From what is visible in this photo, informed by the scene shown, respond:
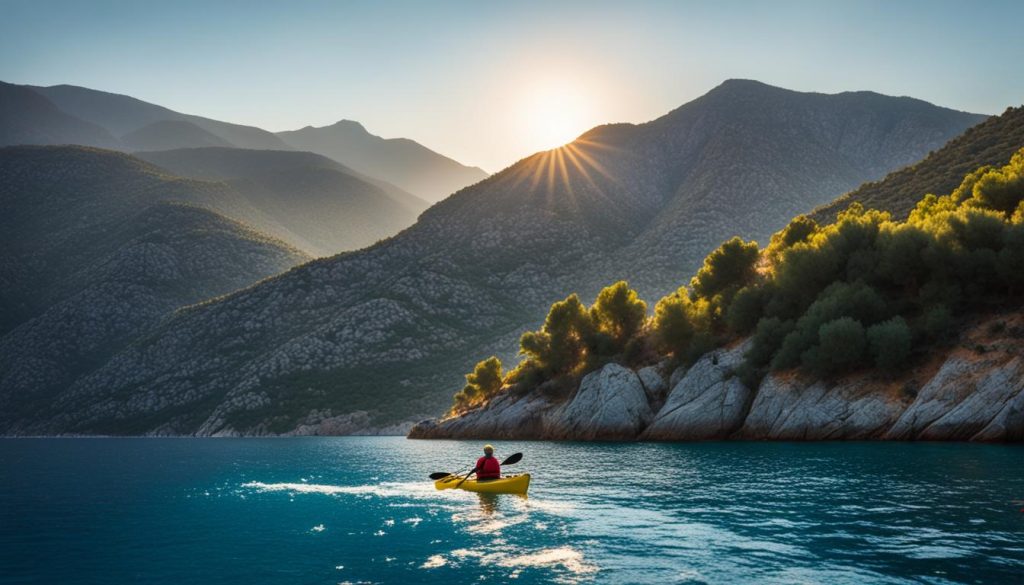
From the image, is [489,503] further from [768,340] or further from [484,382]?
[484,382]

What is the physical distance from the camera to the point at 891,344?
194 feet

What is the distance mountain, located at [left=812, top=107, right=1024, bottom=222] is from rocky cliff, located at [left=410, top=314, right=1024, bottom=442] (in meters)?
42.9

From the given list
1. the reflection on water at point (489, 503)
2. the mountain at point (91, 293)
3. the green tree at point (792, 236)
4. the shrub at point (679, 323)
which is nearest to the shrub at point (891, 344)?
the shrub at point (679, 323)

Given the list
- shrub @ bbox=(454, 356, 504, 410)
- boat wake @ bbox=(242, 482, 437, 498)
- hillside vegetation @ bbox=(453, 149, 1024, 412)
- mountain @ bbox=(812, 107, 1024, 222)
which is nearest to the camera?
boat wake @ bbox=(242, 482, 437, 498)

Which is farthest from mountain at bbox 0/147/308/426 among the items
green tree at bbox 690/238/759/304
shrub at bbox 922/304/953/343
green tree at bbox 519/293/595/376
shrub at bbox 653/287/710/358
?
shrub at bbox 922/304/953/343

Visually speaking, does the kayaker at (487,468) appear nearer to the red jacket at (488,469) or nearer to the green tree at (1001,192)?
the red jacket at (488,469)

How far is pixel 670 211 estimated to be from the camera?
566ft

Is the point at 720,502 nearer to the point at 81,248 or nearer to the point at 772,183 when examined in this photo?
the point at 772,183

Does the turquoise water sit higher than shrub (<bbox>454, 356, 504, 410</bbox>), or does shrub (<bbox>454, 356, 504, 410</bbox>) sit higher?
shrub (<bbox>454, 356, 504, 410</bbox>)

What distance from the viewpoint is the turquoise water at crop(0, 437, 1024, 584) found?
21.5 meters

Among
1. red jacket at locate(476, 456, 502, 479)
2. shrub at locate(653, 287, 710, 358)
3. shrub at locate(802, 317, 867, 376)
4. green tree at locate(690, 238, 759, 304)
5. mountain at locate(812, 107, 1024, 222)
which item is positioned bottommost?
red jacket at locate(476, 456, 502, 479)

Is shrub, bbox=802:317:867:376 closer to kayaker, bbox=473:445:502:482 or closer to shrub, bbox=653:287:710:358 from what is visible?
shrub, bbox=653:287:710:358

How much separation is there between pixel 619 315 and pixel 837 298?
33.2m

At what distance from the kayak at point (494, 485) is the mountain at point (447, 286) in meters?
84.7
